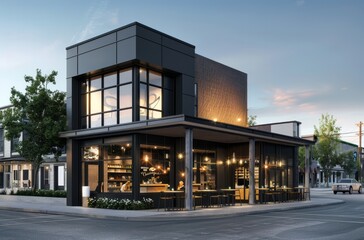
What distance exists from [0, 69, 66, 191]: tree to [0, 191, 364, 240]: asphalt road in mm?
11060

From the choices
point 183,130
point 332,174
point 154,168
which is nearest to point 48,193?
point 154,168

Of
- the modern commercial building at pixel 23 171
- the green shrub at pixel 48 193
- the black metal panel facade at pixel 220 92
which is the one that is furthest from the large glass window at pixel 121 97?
the modern commercial building at pixel 23 171

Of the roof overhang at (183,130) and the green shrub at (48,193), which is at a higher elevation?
the roof overhang at (183,130)

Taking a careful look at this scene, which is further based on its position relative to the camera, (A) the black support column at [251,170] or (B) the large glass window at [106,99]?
(A) the black support column at [251,170]

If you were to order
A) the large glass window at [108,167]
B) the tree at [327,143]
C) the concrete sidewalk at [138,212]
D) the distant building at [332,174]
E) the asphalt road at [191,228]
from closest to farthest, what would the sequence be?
the asphalt road at [191,228] < the concrete sidewalk at [138,212] < the large glass window at [108,167] < the tree at [327,143] < the distant building at [332,174]

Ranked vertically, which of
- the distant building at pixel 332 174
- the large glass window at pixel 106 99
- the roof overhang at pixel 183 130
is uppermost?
the large glass window at pixel 106 99

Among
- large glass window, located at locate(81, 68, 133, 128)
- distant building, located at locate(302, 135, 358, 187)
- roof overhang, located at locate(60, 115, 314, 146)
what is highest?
large glass window, located at locate(81, 68, 133, 128)

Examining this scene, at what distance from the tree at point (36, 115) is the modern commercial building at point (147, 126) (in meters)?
2.90

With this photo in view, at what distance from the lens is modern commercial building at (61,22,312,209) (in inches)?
971

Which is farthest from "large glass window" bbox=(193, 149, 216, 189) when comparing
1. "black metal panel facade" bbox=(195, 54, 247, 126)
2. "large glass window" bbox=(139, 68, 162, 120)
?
"large glass window" bbox=(139, 68, 162, 120)

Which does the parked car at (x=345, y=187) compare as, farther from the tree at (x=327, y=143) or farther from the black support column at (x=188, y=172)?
the black support column at (x=188, y=172)

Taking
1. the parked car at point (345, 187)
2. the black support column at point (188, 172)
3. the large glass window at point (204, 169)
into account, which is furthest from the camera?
the parked car at point (345, 187)

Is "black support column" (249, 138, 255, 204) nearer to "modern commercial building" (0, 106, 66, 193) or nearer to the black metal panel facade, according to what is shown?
the black metal panel facade

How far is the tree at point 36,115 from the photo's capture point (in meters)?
30.4
